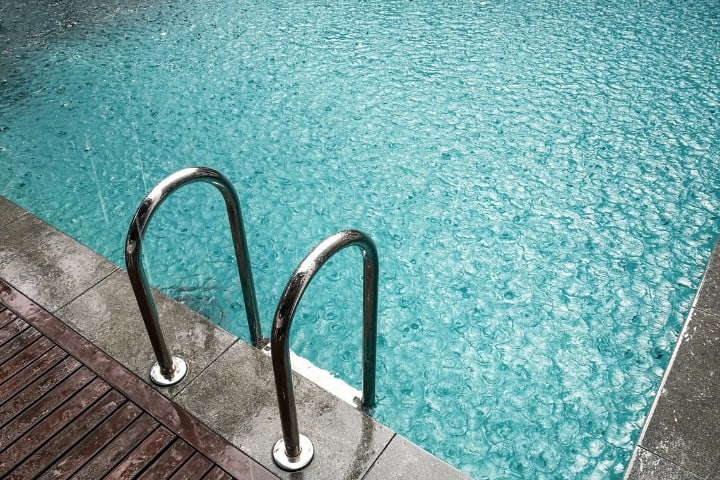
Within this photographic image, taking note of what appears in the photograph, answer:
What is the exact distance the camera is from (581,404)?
286 centimetres

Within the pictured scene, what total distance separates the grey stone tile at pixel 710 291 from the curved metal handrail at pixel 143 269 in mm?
2425

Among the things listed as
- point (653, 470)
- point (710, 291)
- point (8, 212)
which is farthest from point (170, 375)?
point (710, 291)

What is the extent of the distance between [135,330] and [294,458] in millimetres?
1085

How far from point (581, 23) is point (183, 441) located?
6.63 m

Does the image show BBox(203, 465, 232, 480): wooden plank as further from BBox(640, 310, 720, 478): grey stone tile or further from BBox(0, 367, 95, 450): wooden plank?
BBox(640, 310, 720, 478): grey stone tile

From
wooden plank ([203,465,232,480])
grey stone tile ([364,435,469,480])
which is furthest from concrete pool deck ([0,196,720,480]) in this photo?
wooden plank ([203,465,232,480])

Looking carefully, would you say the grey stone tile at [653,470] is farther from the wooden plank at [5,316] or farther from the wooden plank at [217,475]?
the wooden plank at [5,316]

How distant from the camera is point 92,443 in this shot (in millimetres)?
2195

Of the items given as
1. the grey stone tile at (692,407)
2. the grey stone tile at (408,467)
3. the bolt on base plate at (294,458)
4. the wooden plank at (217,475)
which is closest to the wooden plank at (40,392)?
the wooden plank at (217,475)

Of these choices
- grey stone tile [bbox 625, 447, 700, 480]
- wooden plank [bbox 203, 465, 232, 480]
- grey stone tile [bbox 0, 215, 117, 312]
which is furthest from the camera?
grey stone tile [bbox 0, 215, 117, 312]

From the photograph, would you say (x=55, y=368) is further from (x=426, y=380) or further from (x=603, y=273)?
(x=603, y=273)

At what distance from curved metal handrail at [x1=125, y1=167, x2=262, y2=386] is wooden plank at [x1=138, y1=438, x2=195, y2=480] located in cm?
33

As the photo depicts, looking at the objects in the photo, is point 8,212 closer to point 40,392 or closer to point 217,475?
point 40,392

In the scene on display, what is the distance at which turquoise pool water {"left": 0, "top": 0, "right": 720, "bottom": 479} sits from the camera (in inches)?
119
